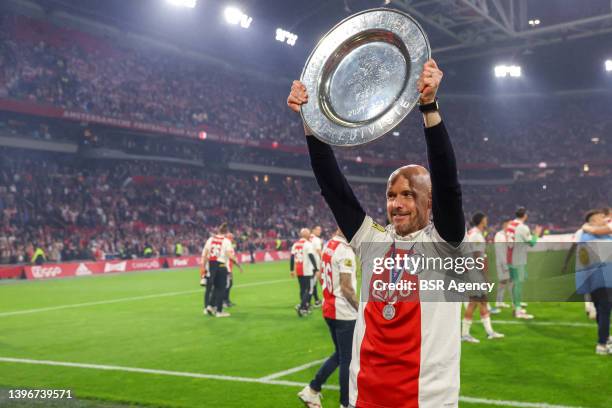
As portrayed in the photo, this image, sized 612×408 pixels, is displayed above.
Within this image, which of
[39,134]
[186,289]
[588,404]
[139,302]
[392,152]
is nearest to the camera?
[588,404]

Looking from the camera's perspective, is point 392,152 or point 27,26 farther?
point 392,152

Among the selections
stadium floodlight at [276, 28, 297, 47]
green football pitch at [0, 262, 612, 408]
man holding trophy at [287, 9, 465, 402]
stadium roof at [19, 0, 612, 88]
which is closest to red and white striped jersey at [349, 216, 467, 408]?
man holding trophy at [287, 9, 465, 402]

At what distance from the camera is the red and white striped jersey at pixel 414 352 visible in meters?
2.52

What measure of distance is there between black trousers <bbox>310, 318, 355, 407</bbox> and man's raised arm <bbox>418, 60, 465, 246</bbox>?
392 centimetres

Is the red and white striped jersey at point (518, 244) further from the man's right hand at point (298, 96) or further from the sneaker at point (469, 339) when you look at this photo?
the man's right hand at point (298, 96)

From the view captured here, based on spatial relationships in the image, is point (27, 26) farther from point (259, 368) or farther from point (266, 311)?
point (259, 368)

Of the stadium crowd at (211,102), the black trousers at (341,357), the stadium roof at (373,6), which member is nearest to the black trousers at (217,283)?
the black trousers at (341,357)

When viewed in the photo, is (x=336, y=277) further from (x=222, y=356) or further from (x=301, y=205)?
(x=301, y=205)

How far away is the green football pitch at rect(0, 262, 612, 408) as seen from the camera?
7066 mm

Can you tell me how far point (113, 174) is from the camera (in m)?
35.1

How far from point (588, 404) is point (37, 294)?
17.0 meters

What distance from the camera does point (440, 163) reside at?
2.32 meters

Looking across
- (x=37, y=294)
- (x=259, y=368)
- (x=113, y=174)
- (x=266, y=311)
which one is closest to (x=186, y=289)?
(x=37, y=294)

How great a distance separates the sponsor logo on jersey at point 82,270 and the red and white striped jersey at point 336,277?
70.0 feet
